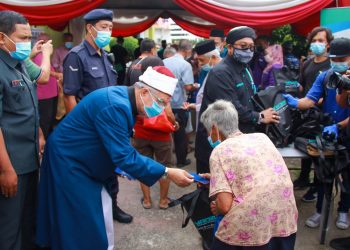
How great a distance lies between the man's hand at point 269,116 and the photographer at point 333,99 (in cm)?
41

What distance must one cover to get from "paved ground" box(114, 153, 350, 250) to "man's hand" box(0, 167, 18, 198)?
1.23 meters

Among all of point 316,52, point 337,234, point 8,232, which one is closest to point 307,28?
point 316,52

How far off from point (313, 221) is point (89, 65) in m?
2.47

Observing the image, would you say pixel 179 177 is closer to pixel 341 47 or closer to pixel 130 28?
pixel 341 47

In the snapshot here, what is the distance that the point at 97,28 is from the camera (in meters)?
3.03

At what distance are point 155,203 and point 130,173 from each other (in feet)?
6.94

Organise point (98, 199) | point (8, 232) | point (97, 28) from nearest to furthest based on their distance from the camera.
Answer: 1. point (98, 199)
2. point (8, 232)
3. point (97, 28)

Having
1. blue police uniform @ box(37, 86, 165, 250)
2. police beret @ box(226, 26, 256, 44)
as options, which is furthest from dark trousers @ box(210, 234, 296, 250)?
police beret @ box(226, 26, 256, 44)

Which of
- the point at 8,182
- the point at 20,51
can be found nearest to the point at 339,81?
the point at 20,51

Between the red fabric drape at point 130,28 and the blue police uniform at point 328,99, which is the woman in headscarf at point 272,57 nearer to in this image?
the blue police uniform at point 328,99

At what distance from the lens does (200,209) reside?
246cm

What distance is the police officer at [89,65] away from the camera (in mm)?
2910

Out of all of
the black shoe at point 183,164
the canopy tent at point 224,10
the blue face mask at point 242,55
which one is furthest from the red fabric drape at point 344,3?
the black shoe at point 183,164

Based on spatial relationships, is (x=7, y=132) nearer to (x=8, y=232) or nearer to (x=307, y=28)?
(x=8, y=232)
